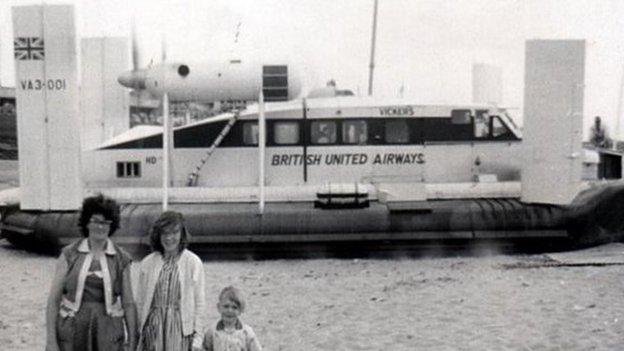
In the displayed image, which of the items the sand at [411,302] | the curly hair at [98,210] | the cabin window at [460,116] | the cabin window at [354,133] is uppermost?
the cabin window at [460,116]

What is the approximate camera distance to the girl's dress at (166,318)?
429cm

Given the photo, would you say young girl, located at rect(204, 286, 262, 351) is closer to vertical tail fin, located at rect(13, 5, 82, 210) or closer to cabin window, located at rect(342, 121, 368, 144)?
vertical tail fin, located at rect(13, 5, 82, 210)

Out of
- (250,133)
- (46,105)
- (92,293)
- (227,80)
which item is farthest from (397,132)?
(92,293)

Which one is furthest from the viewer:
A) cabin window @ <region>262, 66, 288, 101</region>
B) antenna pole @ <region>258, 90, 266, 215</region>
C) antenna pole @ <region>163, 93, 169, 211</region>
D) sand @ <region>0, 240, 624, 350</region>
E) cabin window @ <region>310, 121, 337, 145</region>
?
cabin window @ <region>310, 121, 337, 145</region>

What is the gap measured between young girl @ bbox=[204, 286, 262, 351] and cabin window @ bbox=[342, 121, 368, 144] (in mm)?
9473

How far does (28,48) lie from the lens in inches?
482

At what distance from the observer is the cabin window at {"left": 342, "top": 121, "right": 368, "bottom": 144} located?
1370 centimetres

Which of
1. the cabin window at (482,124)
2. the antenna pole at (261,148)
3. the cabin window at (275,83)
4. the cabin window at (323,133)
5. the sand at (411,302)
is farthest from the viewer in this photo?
the cabin window at (482,124)

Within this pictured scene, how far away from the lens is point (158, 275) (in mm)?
4324

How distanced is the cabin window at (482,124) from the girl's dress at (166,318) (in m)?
10.4

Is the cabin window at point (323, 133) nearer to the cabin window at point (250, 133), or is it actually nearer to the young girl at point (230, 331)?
the cabin window at point (250, 133)

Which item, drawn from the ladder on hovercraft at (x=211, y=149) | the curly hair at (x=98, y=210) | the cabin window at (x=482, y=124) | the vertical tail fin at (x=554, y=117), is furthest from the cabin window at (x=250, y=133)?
the curly hair at (x=98, y=210)

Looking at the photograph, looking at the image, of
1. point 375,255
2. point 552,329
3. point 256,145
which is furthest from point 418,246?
point 552,329

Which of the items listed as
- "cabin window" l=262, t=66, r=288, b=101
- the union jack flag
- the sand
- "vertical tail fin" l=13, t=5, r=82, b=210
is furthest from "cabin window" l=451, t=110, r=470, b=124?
the union jack flag
